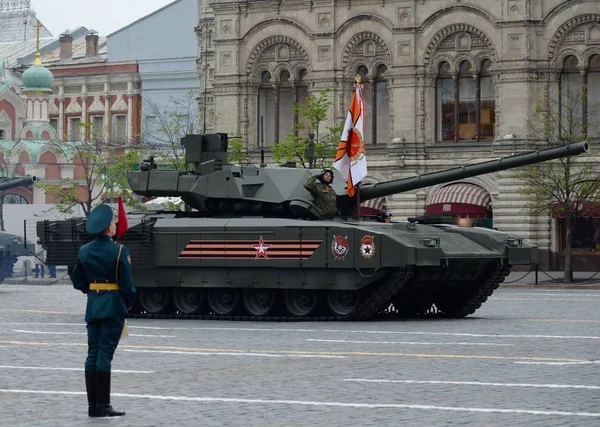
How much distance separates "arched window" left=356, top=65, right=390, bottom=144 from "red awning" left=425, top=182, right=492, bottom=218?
3.72 metres

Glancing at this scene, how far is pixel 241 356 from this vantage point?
18.1 meters

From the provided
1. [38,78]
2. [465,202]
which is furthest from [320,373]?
[38,78]

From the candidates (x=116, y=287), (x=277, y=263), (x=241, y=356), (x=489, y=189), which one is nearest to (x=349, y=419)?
(x=116, y=287)

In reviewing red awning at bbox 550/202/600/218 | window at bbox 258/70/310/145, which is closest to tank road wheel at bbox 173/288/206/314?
red awning at bbox 550/202/600/218

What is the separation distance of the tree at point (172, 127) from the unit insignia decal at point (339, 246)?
27773 mm

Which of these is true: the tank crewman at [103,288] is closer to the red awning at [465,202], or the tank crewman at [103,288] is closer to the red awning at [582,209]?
the red awning at [582,209]

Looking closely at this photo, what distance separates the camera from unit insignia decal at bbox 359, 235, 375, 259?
2444 cm

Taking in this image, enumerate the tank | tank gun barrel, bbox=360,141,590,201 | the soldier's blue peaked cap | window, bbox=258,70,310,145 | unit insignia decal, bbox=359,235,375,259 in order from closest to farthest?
the soldier's blue peaked cap < unit insignia decal, bbox=359,235,375,259 < tank gun barrel, bbox=360,141,590,201 < the tank < window, bbox=258,70,310,145

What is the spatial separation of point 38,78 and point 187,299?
58.9 metres

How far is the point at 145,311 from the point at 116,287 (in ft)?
46.1

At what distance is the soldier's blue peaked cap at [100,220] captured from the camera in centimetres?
1312

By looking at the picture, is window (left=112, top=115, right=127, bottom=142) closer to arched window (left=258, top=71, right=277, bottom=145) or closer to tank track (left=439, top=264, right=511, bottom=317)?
arched window (left=258, top=71, right=277, bottom=145)

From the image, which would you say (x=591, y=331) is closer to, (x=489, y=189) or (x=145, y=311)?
(x=145, y=311)

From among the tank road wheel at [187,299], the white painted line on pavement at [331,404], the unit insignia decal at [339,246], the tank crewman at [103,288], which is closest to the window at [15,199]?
the tank road wheel at [187,299]
